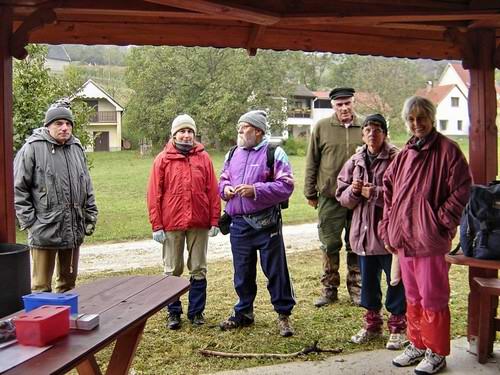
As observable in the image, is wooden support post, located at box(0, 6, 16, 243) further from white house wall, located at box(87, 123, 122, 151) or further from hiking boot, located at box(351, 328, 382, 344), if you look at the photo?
white house wall, located at box(87, 123, 122, 151)

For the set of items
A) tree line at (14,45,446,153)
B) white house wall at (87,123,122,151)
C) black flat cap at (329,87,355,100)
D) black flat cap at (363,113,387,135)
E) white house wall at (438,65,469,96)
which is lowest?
black flat cap at (363,113,387,135)

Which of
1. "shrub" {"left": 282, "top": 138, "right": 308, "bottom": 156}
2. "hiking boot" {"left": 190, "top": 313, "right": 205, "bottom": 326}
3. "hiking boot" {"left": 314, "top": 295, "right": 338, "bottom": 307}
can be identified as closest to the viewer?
"hiking boot" {"left": 190, "top": 313, "right": 205, "bottom": 326}

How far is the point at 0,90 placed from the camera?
304 cm

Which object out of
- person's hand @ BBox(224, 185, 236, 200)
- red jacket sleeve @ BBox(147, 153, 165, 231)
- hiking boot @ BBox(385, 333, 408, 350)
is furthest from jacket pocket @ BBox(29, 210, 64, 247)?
hiking boot @ BBox(385, 333, 408, 350)

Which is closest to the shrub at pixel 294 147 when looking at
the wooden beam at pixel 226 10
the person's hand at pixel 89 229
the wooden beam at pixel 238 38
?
the wooden beam at pixel 238 38

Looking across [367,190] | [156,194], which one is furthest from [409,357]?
[156,194]

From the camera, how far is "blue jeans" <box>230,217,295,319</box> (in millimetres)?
4238

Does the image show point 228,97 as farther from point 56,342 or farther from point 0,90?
point 56,342

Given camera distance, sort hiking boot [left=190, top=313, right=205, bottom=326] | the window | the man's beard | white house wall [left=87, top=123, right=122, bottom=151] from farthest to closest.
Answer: the window → white house wall [left=87, top=123, right=122, bottom=151] → hiking boot [left=190, top=313, right=205, bottom=326] → the man's beard

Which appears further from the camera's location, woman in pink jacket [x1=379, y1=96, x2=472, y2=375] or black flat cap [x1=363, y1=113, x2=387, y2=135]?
black flat cap [x1=363, y1=113, x2=387, y2=135]

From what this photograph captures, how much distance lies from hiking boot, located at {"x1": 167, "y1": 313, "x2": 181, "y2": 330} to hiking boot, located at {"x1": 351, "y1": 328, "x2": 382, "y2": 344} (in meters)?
1.33

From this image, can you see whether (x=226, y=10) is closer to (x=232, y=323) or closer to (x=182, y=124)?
(x=182, y=124)

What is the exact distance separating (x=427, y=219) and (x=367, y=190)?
735 mm

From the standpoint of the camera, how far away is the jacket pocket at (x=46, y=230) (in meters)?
4.04
